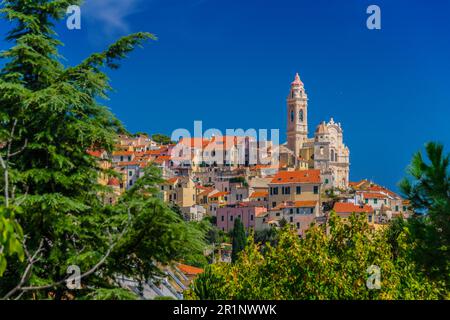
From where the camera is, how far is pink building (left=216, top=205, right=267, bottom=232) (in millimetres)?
84000

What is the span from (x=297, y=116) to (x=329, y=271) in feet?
400

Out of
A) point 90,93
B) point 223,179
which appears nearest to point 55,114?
point 90,93

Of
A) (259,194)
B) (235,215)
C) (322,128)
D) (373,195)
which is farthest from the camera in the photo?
(322,128)

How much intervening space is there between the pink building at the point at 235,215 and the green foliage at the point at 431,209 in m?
75.7

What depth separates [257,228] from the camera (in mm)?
82312

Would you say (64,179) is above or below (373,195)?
below

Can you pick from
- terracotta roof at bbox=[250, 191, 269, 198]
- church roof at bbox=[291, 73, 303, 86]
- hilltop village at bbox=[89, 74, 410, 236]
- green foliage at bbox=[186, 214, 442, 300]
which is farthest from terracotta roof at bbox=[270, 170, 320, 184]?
green foliage at bbox=[186, 214, 442, 300]

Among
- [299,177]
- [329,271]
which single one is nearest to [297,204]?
[299,177]

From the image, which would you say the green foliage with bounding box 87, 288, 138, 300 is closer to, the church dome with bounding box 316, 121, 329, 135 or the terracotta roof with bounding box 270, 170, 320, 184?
the terracotta roof with bounding box 270, 170, 320, 184

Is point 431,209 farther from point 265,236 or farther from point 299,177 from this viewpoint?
point 299,177

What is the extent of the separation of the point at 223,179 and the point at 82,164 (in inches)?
3749

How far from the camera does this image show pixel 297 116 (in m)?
134
